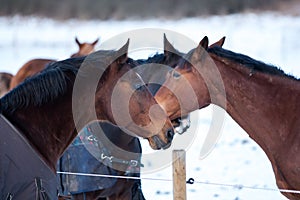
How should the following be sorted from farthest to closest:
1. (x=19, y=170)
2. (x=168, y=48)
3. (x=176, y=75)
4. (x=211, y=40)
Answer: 1. (x=211, y=40)
2. (x=168, y=48)
3. (x=176, y=75)
4. (x=19, y=170)

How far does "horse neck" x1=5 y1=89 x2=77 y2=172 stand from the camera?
144 inches

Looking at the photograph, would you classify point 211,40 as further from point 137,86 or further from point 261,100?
point 137,86

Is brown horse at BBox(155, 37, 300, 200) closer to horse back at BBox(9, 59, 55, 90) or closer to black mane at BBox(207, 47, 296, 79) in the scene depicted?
black mane at BBox(207, 47, 296, 79)

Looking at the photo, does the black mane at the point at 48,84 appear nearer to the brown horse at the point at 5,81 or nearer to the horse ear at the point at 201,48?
the horse ear at the point at 201,48

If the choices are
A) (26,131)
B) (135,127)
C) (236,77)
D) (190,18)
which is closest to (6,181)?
(26,131)

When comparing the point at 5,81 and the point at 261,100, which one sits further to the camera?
the point at 5,81

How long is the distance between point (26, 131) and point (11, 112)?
14 centimetres

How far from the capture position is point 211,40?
1273cm

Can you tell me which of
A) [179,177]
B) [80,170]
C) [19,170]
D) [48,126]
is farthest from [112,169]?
[19,170]

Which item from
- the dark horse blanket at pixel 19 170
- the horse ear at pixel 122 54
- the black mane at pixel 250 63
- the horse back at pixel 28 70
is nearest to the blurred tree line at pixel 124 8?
the horse back at pixel 28 70

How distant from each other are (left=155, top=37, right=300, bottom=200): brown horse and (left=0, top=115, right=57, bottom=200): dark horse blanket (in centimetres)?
105

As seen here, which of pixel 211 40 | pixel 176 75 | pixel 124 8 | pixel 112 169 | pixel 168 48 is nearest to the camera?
pixel 176 75

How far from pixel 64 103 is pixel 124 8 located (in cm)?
882

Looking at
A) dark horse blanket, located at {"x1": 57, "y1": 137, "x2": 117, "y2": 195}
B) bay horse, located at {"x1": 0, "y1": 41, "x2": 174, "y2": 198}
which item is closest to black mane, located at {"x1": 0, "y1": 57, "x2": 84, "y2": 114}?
bay horse, located at {"x1": 0, "y1": 41, "x2": 174, "y2": 198}
